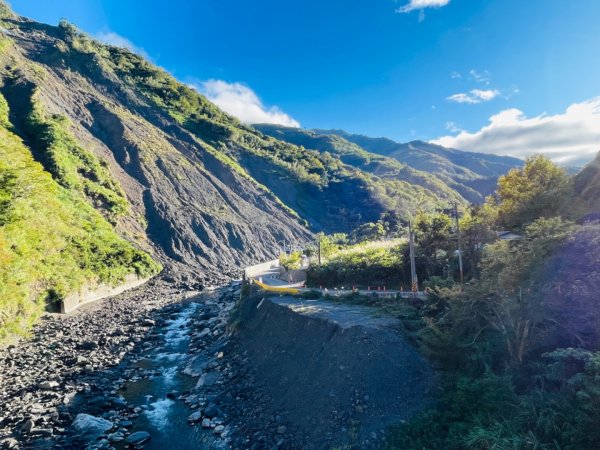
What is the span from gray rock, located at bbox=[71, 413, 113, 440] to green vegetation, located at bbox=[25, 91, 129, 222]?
49.2 m

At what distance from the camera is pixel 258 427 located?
14.4 meters

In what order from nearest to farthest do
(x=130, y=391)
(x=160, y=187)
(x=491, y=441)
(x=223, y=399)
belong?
(x=491, y=441) → (x=223, y=399) → (x=130, y=391) → (x=160, y=187)

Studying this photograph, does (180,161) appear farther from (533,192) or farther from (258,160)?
(533,192)

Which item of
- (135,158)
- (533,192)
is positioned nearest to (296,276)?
(533,192)

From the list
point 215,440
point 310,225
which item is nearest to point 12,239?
point 215,440

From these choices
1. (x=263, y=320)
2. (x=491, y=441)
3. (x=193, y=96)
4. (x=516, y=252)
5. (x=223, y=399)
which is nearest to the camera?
(x=491, y=441)

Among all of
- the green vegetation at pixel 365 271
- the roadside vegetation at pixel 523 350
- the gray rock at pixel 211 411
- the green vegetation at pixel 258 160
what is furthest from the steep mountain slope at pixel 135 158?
the roadside vegetation at pixel 523 350

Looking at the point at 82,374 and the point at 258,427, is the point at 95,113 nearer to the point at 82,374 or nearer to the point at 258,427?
the point at 82,374

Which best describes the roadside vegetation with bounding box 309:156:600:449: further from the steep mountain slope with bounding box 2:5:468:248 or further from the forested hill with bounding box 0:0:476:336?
the steep mountain slope with bounding box 2:5:468:248

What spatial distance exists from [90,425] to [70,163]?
55.5m

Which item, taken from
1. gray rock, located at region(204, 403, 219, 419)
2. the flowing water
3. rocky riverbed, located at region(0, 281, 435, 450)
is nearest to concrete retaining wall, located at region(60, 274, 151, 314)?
rocky riverbed, located at region(0, 281, 435, 450)

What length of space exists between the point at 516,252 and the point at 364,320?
7.73 metres

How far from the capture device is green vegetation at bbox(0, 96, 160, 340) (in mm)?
22328

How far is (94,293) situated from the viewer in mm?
41500
